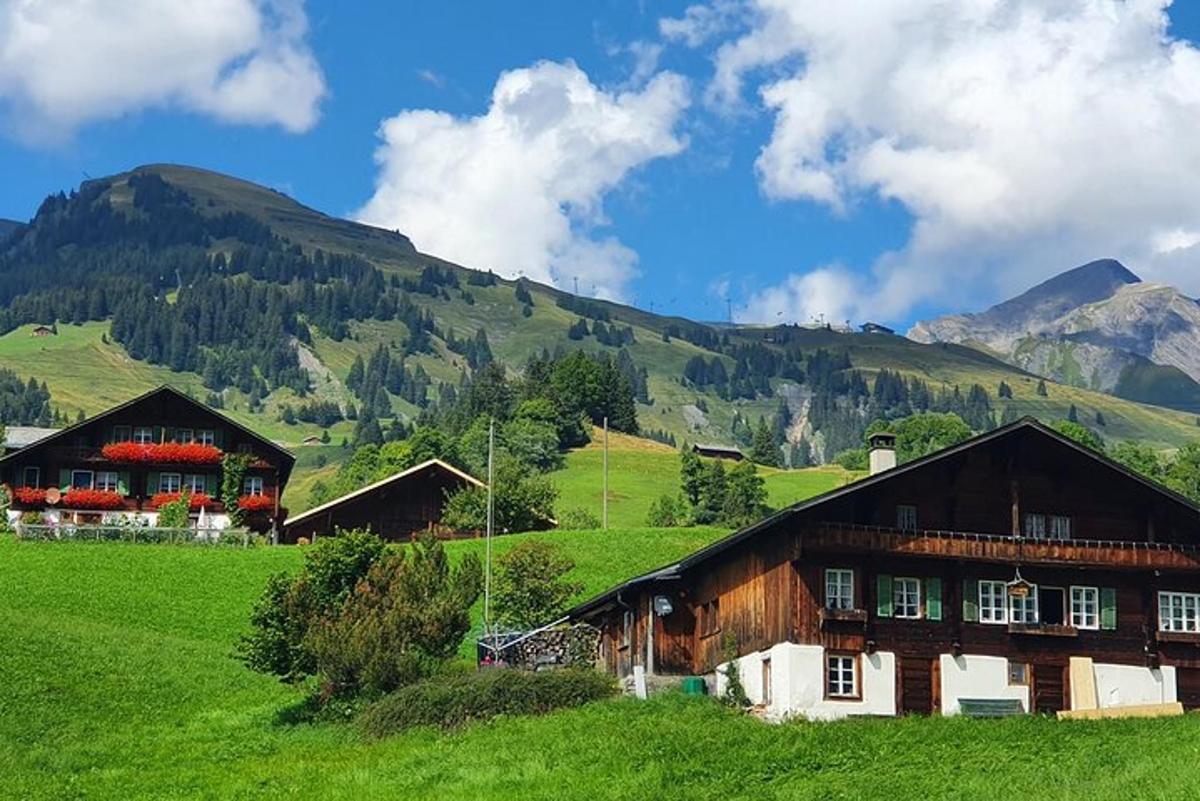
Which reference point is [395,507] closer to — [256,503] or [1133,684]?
[256,503]

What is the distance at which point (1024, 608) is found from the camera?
2092 inches

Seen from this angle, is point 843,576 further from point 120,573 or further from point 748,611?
point 120,573

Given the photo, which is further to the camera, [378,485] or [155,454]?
[378,485]

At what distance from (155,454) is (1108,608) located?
59.5 metres

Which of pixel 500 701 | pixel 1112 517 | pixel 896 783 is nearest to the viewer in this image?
pixel 896 783

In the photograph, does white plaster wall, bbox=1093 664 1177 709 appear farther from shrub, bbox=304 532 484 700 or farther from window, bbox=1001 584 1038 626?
shrub, bbox=304 532 484 700

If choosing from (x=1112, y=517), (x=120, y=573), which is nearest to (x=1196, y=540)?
(x=1112, y=517)

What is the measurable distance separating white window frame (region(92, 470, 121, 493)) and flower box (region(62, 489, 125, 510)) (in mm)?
1139

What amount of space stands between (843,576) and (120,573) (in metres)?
38.4

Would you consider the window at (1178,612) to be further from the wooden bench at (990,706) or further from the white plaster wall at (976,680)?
the wooden bench at (990,706)

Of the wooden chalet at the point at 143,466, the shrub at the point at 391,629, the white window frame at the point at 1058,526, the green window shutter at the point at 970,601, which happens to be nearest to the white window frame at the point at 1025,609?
the green window shutter at the point at 970,601

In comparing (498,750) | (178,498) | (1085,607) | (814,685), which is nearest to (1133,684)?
(1085,607)

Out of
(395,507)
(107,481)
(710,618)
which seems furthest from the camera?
(395,507)

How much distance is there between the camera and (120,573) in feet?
254
